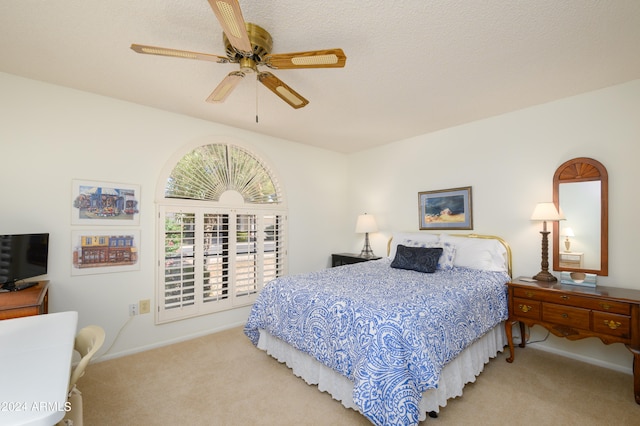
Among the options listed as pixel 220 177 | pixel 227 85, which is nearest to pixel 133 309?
pixel 220 177

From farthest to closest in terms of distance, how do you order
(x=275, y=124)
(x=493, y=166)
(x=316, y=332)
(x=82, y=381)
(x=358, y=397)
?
(x=275, y=124)
(x=493, y=166)
(x=82, y=381)
(x=316, y=332)
(x=358, y=397)

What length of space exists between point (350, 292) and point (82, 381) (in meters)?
2.34

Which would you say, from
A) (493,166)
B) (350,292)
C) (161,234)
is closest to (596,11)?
(493,166)

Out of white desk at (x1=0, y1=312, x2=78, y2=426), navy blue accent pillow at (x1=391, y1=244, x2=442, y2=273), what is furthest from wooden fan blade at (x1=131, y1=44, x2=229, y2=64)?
navy blue accent pillow at (x1=391, y1=244, x2=442, y2=273)

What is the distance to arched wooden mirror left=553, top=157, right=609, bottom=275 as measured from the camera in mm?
2713

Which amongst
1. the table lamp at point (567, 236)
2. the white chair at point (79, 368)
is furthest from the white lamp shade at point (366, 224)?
the white chair at point (79, 368)

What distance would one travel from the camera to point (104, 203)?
→ 288cm

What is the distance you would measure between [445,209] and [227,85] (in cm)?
299

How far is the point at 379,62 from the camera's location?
2.25 metres

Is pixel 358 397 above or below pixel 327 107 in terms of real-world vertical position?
below

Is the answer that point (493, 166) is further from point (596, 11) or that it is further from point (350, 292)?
point (350, 292)

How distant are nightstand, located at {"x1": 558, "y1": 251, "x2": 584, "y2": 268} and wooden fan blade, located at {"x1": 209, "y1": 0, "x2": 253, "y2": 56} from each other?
336 centimetres

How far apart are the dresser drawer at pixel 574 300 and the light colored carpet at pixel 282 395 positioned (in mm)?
631

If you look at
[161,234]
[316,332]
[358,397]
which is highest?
[161,234]
